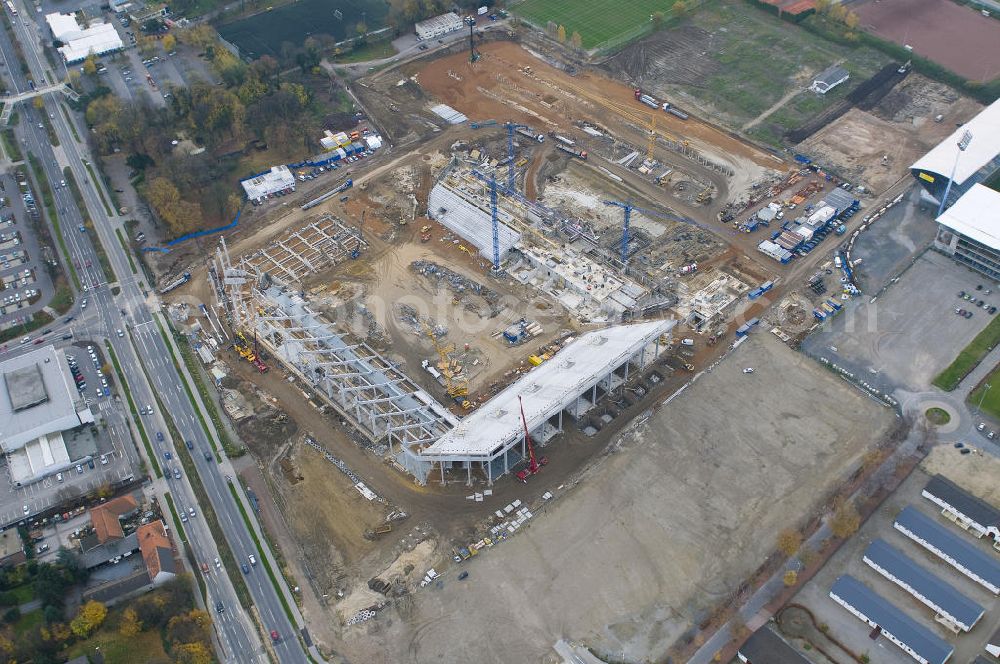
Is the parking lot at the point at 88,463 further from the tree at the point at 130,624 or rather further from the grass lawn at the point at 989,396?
the grass lawn at the point at 989,396

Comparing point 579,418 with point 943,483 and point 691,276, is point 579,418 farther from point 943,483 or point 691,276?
point 943,483

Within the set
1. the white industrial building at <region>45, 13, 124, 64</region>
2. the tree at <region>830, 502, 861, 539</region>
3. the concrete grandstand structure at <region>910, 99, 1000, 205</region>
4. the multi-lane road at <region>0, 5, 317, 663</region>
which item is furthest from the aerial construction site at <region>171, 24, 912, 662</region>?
the white industrial building at <region>45, 13, 124, 64</region>

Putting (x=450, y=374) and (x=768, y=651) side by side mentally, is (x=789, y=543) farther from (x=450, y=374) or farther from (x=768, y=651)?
(x=450, y=374)

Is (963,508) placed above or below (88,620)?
above

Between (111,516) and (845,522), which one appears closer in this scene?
(845,522)

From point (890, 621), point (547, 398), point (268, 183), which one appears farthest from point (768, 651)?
point (268, 183)

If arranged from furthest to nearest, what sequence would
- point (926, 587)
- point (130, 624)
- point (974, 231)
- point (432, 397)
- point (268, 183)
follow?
1. point (268, 183)
2. point (974, 231)
3. point (432, 397)
4. point (130, 624)
5. point (926, 587)

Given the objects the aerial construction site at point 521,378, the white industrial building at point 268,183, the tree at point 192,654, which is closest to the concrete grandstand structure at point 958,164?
the aerial construction site at point 521,378

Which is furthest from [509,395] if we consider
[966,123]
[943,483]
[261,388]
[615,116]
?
[966,123]

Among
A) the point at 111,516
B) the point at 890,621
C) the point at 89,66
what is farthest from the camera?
the point at 89,66
